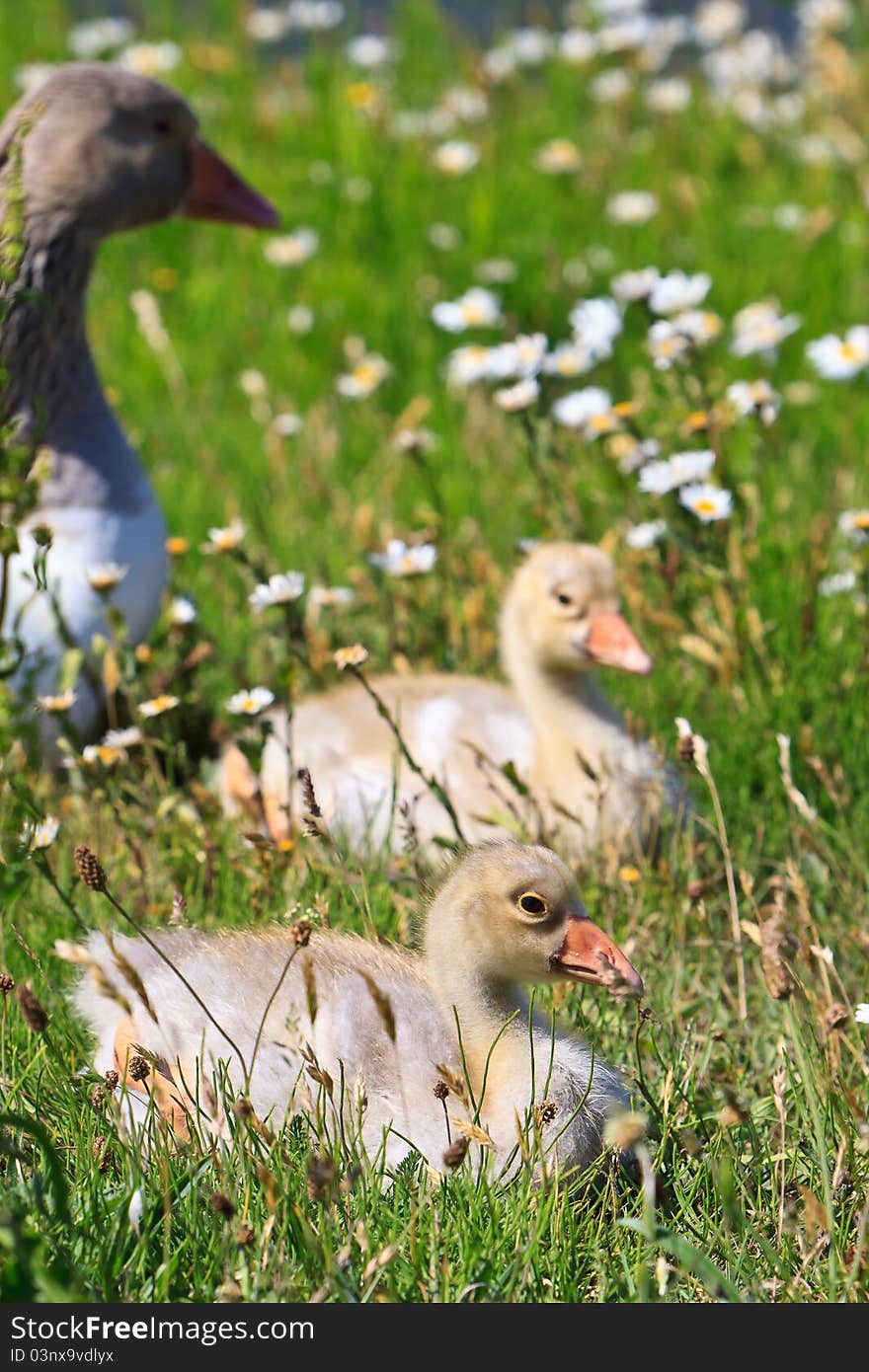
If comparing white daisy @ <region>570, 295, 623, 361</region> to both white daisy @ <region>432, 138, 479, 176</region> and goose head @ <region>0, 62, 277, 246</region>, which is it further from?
white daisy @ <region>432, 138, 479, 176</region>

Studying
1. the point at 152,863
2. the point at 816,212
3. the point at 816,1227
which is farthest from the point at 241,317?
the point at 816,1227

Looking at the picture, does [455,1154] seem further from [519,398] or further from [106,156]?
[106,156]

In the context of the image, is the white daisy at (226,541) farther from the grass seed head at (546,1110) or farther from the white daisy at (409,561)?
the grass seed head at (546,1110)

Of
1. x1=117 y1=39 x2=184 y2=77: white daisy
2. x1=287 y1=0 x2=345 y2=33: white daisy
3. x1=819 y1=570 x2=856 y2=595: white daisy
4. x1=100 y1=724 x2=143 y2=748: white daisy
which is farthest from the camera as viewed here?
x1=287 y1=0 x2=345 y2=33: white daisy

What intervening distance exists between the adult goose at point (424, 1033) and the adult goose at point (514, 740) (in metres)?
0.96

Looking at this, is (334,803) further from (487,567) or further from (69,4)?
(69,4)

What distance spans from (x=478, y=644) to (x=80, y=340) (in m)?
1.45

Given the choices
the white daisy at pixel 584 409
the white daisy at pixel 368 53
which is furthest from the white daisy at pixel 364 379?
the white daisy at pixel 368 53

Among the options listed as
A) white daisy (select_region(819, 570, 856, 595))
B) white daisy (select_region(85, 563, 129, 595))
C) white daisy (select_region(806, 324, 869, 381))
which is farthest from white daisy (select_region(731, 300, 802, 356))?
white daisy (select_region(85, 563, 129, 595))

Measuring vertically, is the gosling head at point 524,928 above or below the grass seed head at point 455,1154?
above

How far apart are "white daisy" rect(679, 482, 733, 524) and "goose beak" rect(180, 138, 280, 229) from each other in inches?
70.1

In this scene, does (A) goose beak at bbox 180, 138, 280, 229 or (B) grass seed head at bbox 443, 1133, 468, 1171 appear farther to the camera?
(A) goose beak at bbox 180, 138, 280, 229

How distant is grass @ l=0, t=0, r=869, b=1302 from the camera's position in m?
2.72

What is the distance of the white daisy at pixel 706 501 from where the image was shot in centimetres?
456
